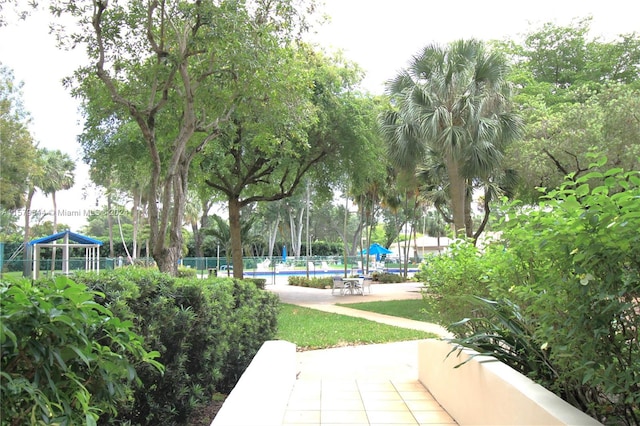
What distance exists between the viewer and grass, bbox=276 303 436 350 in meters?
9.03

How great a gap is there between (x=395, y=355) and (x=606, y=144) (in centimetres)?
998

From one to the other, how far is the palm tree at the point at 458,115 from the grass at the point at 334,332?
Result: 447 centimetres

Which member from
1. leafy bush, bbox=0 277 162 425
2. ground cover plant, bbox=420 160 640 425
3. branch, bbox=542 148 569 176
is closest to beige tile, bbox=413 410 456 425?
ground cover plant, bbox=420 160 640 425

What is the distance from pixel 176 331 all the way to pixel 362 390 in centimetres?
229

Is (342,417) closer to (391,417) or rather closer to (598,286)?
(391,417)

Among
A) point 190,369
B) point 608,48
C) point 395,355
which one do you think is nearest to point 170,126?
point 395,355

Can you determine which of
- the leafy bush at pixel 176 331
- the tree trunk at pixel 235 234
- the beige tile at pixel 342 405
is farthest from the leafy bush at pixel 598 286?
the tree trunk at pixel 235 234

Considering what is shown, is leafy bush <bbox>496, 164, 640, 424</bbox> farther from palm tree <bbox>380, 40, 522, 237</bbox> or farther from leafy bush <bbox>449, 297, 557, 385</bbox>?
palm tree <bbox>380, 40, 522, 237</bbox>

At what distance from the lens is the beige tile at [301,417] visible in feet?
13.4

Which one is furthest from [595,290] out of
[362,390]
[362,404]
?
[362,390]

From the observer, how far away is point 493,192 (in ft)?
62.2

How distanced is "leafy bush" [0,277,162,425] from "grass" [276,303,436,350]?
21.8 feet

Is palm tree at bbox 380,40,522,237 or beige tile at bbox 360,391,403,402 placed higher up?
palm tree at bbox 380,40,522,237

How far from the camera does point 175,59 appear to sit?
9.22 meters
